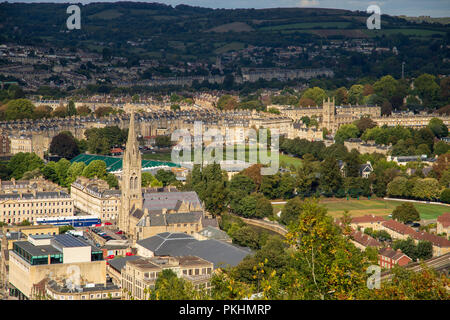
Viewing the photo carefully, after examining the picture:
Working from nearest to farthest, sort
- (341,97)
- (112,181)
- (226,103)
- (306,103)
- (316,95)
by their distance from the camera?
(112,181), (306,103), (226,103), (341,97), (316,95)

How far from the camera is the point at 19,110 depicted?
8294 centimetres

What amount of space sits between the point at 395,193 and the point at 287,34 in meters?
129

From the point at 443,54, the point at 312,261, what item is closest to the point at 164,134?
the point at 312,261

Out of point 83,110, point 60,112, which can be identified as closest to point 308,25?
point 83,110

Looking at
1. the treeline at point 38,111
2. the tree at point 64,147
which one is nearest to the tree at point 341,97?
the treeline at point 38,111

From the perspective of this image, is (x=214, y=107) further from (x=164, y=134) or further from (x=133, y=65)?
(x=133, y=65)

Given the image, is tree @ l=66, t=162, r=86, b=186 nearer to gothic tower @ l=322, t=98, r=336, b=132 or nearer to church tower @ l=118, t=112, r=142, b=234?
church tower @ l=118, t=112, r=142, b=234

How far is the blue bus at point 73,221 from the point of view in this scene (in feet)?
144

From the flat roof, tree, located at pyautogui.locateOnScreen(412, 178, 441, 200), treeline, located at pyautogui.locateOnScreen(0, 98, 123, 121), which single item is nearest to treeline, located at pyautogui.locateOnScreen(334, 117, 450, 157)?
tree, located at pyautogui.locateOnScreen(412, 178, 441, 200)

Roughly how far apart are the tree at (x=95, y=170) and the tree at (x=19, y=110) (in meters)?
29.4

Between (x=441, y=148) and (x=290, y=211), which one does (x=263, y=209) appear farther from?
(x=441, y=148)

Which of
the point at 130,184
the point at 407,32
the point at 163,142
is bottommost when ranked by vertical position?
the point at 163,142

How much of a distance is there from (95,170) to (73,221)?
9.55 m

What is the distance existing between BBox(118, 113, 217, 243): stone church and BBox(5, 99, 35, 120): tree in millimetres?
39787
